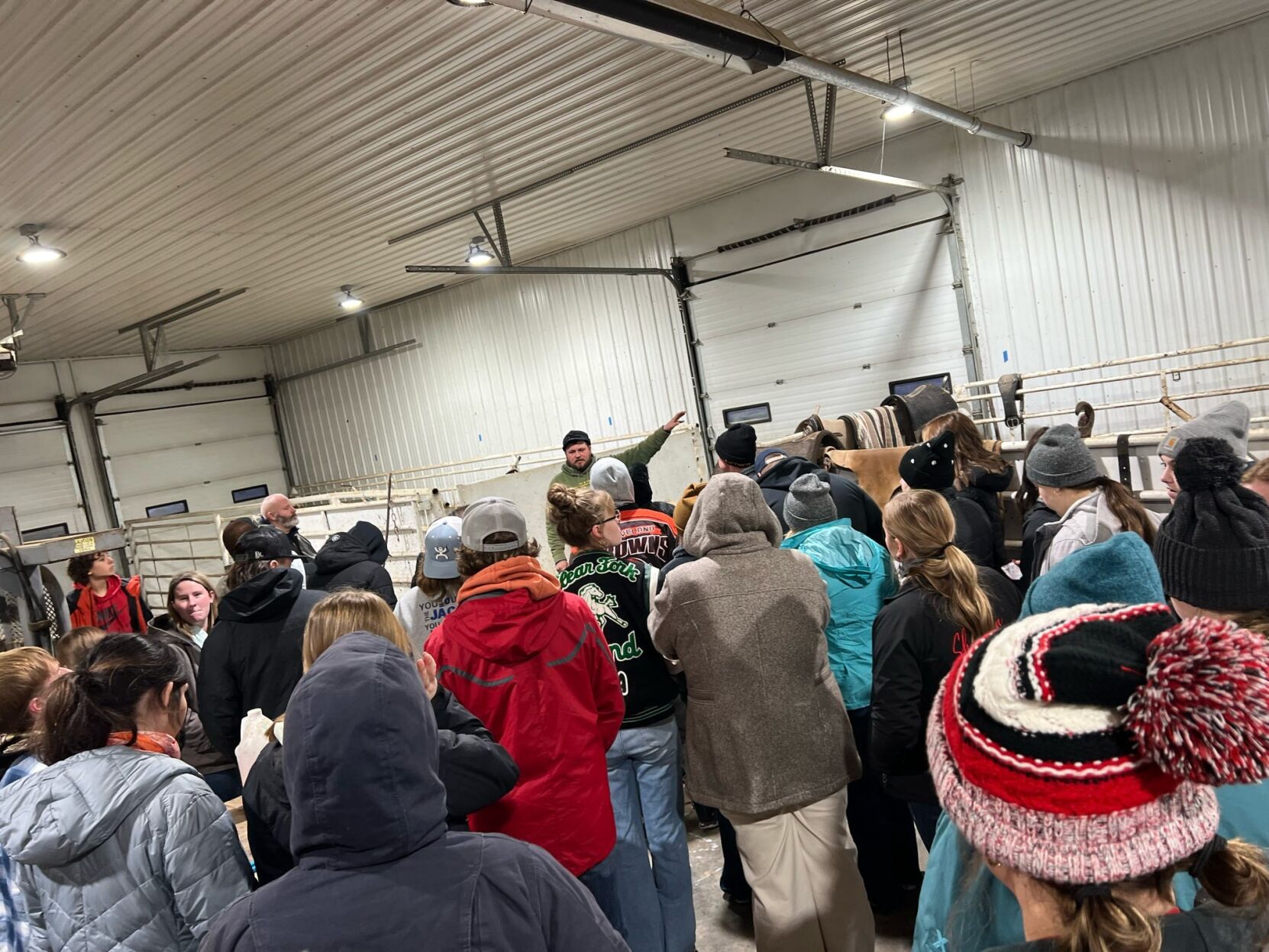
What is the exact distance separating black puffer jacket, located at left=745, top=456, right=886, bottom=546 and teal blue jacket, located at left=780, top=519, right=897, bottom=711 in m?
0.80

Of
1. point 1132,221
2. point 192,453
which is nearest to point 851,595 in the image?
point 1132,221

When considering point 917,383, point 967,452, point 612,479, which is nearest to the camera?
point 612,479

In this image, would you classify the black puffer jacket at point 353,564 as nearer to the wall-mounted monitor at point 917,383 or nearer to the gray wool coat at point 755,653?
the gray wool coat at point 755,653

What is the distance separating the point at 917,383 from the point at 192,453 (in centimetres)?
1482

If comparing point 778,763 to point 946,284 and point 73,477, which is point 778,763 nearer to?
point 946,284

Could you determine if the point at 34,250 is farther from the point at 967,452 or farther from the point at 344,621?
the point at 967,452

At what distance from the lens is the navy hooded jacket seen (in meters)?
1.28

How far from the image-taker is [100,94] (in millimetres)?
6188

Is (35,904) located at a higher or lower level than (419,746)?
lower

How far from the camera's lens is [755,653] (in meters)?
2.78

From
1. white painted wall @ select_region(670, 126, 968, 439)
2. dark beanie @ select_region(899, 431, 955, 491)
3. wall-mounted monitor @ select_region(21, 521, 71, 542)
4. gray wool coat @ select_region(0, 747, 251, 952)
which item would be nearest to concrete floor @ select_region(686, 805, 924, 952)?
dark beanie @ select_region(899, 431, 955, 491)

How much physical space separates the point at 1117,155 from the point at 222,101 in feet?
28.4

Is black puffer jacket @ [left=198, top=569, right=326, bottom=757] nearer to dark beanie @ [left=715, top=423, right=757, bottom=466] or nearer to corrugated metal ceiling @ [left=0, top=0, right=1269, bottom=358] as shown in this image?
dark beanie @ [left=715, top=423, right=757, bottom=466]

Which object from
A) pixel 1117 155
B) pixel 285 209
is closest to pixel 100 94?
pixel 285 209
